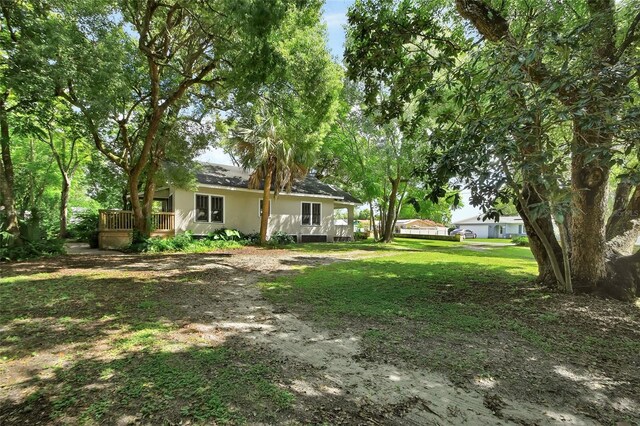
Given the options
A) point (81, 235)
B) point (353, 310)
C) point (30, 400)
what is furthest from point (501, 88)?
point (81, 235)

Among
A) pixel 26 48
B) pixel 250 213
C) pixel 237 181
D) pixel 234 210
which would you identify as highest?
pixel 26 48

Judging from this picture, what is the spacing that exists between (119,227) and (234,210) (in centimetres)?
541

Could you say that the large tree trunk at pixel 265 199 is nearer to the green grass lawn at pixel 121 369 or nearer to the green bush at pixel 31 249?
the green bush at pixel 31 249

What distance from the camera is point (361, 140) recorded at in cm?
2072

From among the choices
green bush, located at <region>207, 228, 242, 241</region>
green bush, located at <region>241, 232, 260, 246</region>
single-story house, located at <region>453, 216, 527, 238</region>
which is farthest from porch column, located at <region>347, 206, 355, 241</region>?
single-story house, located at <region>453, 216, 527, 238</region>

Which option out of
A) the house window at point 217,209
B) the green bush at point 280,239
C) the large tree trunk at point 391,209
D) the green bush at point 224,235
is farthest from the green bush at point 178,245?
the large tree trunk at point 391,209

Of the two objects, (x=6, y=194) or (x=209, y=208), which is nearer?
(x=6, y=194)

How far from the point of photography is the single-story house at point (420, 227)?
167ft

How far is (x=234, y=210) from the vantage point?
17656mm

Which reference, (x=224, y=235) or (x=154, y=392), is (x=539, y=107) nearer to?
(x=154, y=392)

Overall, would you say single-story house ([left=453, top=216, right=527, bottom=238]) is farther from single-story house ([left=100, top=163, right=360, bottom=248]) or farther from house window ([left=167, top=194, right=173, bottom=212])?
house window ([left=167, top=194, right=173, bottom=212])

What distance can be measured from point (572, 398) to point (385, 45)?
601 cm

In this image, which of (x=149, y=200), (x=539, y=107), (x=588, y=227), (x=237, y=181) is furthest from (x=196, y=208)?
(x=539, y=107)

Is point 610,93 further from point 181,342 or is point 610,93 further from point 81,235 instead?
point 81,235
